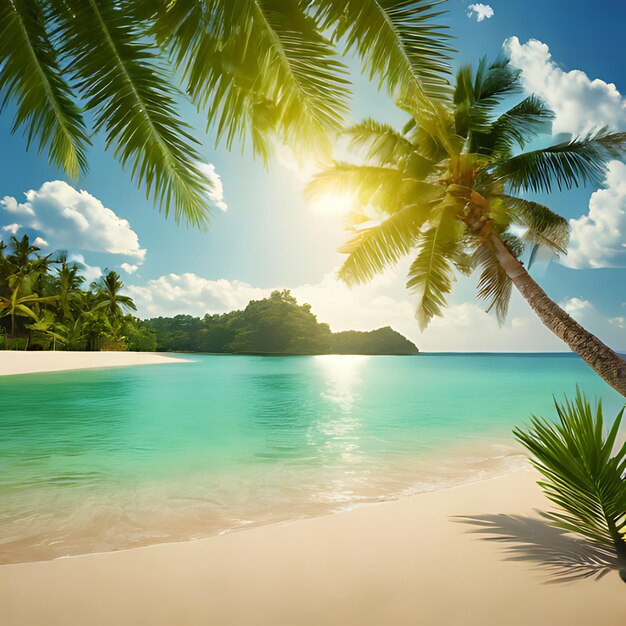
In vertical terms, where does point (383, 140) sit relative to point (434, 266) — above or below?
above

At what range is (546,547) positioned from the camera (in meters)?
2.64

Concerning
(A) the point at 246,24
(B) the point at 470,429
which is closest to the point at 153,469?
(A) the point at 246,24

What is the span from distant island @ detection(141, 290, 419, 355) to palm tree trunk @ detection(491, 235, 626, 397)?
67.1 meters

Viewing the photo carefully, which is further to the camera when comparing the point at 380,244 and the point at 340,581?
the point at 380,244

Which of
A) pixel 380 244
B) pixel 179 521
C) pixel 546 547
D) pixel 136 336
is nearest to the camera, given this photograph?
pixel 546 547

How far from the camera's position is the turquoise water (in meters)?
3.83

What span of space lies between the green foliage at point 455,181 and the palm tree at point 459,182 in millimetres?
19

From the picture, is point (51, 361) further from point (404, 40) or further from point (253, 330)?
point (253, 330)

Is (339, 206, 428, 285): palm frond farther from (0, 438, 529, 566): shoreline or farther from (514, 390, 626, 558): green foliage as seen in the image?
(514, 390, 626, 558): green foliage

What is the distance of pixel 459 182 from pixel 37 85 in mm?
6041

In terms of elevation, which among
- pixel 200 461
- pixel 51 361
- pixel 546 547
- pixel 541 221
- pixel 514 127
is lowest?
pixel 51 361

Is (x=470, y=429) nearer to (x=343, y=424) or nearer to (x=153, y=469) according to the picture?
(x=343, y=424)

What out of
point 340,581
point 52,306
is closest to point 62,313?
point 52,306

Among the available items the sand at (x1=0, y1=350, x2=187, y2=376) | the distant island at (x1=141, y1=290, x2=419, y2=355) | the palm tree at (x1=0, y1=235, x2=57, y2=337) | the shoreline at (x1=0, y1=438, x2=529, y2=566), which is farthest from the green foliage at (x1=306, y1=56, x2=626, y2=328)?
the distant island at (x1=141, y1=290, x2=419, y2=355)
